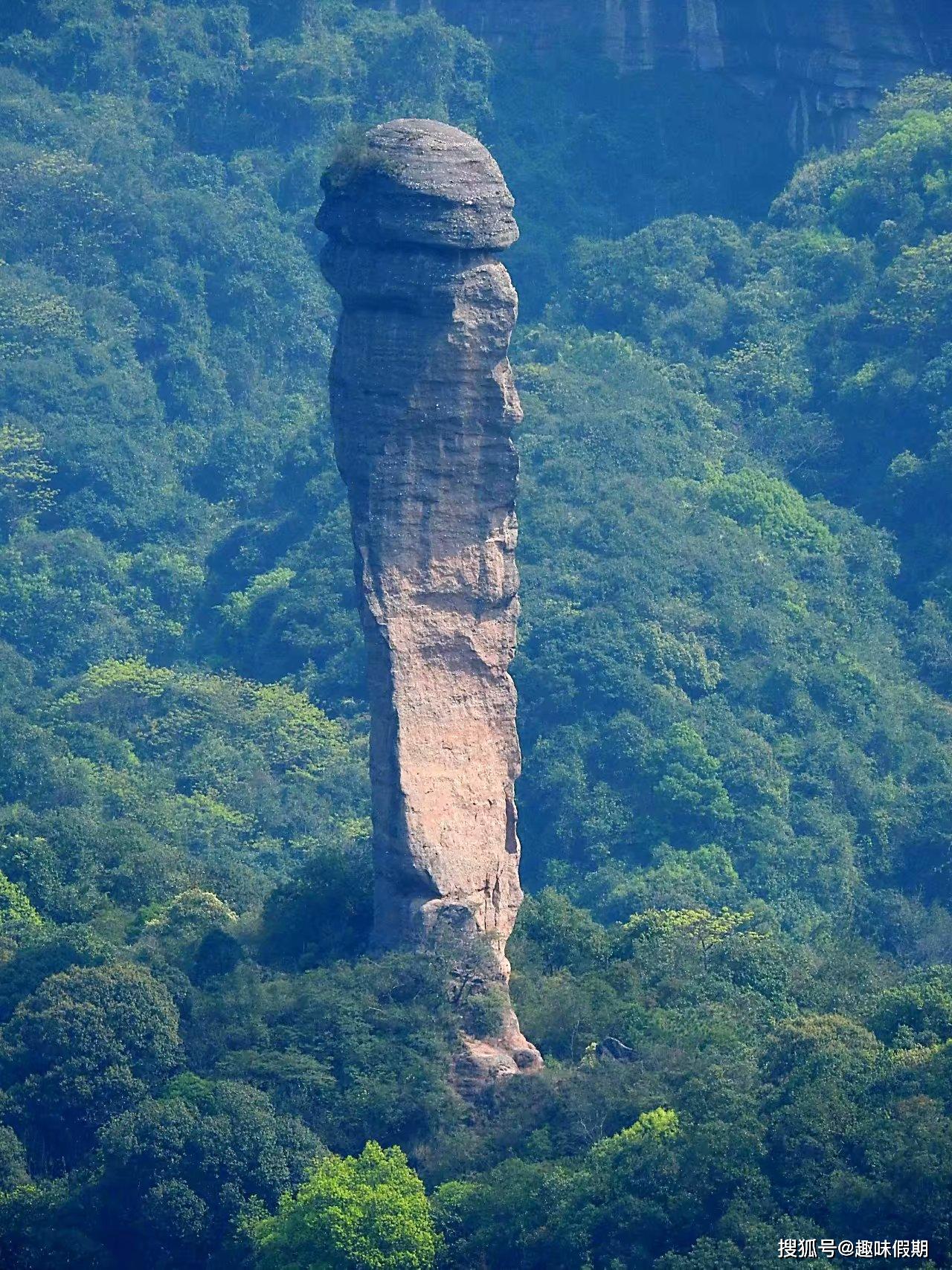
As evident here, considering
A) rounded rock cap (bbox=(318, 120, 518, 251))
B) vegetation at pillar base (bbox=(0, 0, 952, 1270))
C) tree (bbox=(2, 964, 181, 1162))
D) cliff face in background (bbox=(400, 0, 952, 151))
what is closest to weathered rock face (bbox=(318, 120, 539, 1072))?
rounded rock cap (bbox=(318, 120, 518, 251))

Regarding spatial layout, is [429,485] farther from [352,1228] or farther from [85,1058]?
[352,1228]

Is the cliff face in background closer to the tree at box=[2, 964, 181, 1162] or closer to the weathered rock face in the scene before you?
the weathered rock face

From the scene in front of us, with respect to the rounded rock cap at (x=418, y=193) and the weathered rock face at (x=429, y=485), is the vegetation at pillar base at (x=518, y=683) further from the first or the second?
the rounded rock cap at (x=418, y=193)

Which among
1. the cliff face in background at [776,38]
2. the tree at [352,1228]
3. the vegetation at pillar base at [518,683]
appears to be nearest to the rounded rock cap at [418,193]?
the vegetation at pillar base at [518,683]

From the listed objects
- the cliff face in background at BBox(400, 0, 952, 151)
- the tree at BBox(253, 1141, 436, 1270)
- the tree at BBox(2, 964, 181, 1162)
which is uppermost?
the cliff face in background at BBox(400, 0, 952, 151)

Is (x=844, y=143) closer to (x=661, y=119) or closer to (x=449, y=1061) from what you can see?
(x=661, y=119)

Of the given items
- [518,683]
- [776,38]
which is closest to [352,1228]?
[518,683]
